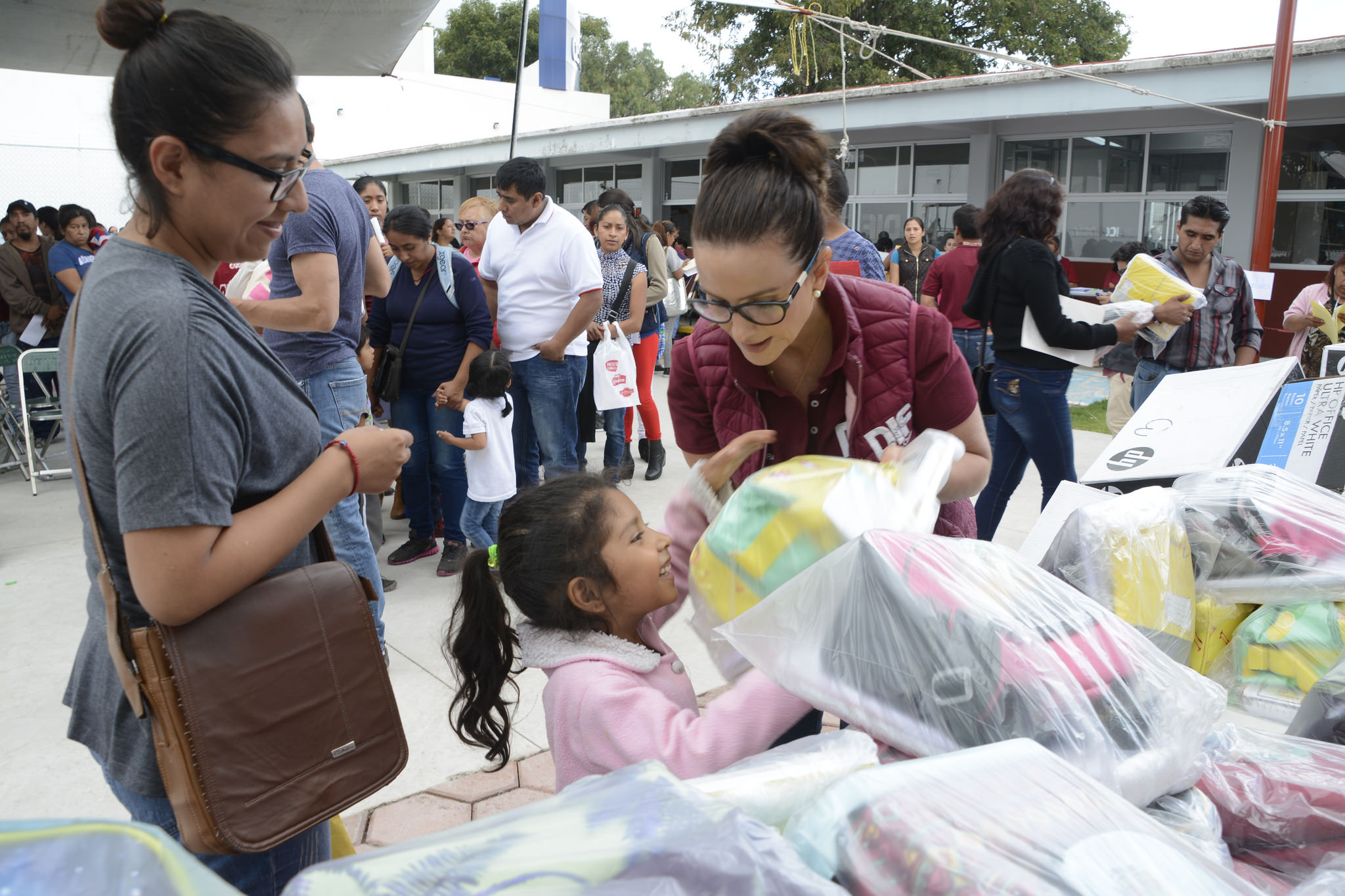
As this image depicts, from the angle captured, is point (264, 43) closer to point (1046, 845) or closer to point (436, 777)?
point (1046, 845)

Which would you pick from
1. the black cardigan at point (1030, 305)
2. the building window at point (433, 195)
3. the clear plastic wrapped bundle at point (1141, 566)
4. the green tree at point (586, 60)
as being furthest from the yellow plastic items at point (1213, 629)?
the green tree at point (586, 60)

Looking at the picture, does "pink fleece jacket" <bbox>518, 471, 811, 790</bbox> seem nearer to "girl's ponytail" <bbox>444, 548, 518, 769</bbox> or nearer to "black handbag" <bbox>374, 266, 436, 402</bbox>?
"girl's ponytail" <bbox>444, 548, 518, 769</bbox>

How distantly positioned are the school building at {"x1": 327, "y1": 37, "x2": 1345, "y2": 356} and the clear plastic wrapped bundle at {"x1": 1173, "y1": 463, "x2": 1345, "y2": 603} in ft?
24.7

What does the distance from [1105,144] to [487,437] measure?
33.8 feet

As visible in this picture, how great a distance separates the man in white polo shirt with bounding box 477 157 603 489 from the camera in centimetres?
430

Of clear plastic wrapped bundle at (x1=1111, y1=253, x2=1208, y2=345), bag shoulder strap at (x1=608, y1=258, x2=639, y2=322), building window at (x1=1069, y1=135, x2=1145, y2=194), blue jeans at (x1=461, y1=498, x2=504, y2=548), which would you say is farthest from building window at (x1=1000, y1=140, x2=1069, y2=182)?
blue jeans at (x1=461, y1=498, x2=504, y2=548)

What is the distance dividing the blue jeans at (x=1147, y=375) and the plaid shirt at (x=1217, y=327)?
0.12ft

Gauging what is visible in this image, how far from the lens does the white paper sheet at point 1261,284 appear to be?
4527mm

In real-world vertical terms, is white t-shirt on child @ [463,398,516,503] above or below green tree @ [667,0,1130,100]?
below

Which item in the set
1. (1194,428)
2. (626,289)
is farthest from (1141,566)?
(626,289)

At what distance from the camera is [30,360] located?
5793 mm

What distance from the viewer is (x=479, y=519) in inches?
165

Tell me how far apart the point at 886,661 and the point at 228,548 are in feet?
2.82

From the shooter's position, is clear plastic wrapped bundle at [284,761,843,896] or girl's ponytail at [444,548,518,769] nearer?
clear plastic wrapped bundle at [284,761,843,896]
